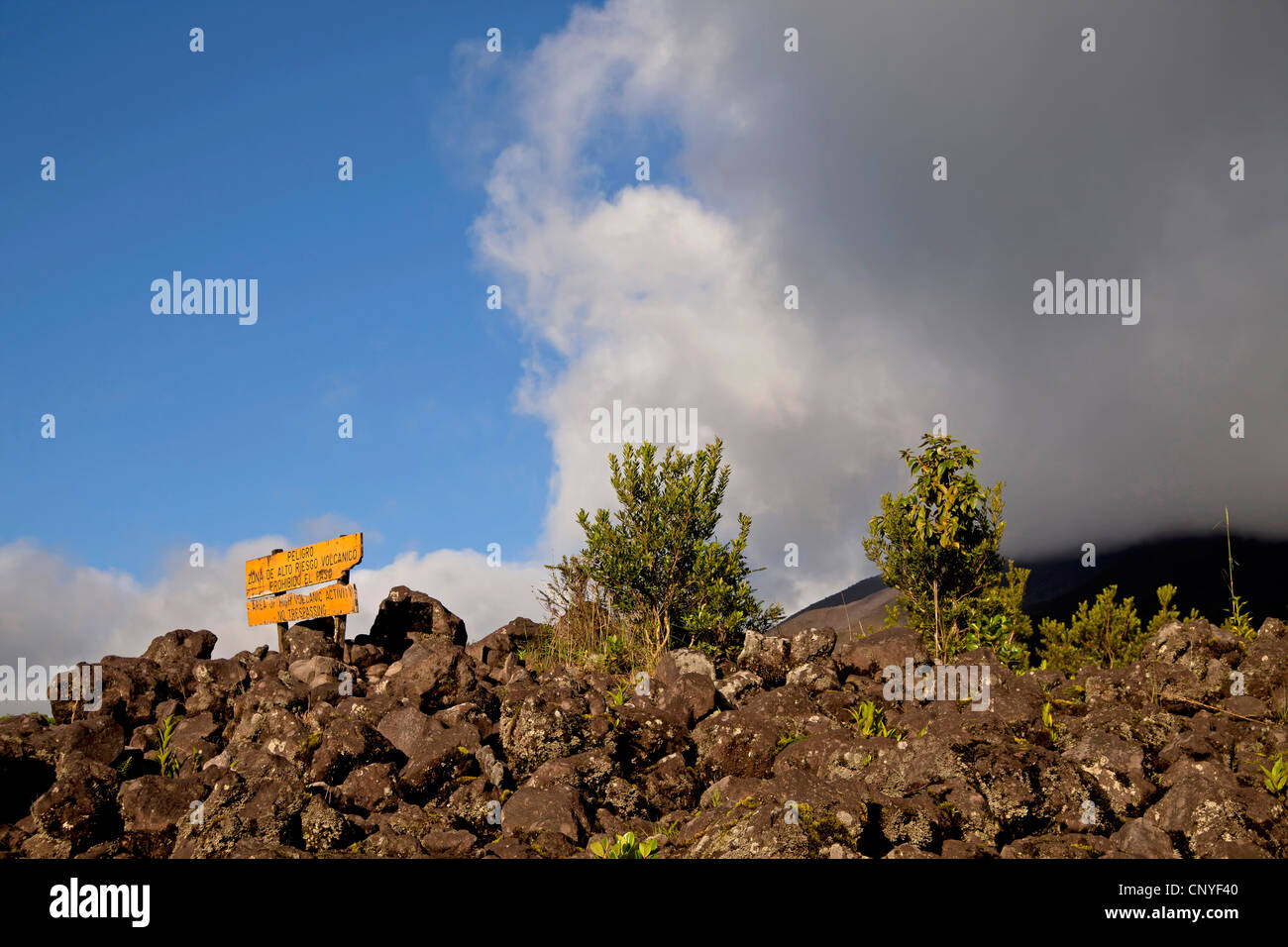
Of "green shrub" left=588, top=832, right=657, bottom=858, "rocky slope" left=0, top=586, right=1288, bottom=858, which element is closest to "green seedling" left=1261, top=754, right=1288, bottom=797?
"rocky slope" left=0, top=586, right=1288, bottom=858

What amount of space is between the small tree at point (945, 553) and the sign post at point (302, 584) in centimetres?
1189

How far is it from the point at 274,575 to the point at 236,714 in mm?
6950

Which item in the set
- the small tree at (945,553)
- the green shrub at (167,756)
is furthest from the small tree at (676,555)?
the green shrub at (167,756)

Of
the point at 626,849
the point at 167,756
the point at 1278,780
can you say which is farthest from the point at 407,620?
the point at 1278,780

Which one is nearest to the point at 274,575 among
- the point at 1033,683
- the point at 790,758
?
the point at 790,758

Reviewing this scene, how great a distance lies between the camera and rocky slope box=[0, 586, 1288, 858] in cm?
951

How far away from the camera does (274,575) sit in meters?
22.1

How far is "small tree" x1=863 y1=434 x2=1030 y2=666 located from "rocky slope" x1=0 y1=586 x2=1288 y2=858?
314cm

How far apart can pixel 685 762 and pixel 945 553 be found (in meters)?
10.2

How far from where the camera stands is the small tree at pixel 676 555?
23.1m

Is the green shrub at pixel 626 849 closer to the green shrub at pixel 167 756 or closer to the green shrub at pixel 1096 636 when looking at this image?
the green shrub at pixel 167 756

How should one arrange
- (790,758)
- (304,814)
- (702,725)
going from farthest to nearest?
(702,725), (790,758), (304,814)

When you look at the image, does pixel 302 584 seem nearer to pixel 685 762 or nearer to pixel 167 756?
pixel 167 756
